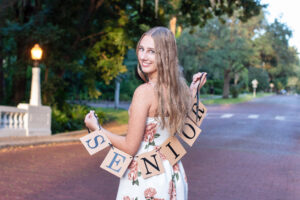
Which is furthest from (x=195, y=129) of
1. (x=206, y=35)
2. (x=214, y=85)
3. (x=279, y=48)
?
(x=214, y=85)

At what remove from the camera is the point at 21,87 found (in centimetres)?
1611

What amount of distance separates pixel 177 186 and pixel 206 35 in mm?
44366

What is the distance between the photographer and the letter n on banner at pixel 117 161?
2.53 meters

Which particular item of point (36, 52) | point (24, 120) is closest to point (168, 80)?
point (24, 120)

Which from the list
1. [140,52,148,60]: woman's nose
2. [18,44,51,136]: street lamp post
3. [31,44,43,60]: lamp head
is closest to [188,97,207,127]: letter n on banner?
[140,52,148,60]: woman's nose

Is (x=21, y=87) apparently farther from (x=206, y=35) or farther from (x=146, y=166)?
(x=206, y=35)

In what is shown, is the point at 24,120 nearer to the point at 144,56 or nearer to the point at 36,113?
the point at 36,113

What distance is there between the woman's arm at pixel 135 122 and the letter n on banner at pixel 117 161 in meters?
0.04

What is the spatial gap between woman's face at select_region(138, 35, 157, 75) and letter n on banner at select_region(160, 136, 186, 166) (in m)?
0.45

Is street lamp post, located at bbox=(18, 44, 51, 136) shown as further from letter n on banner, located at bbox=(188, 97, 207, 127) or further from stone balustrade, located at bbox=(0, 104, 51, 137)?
letter n on banner, located at bbox=(188, 97, 207, 127)

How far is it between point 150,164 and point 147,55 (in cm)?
65

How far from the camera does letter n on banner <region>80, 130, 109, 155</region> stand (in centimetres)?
250

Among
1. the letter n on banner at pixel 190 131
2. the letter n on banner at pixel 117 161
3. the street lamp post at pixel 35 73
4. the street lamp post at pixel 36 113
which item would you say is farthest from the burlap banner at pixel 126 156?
the street lamp post at pixel 35 73

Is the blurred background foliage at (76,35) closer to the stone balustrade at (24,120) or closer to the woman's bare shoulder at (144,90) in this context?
the stone balustrade at (24,120)
